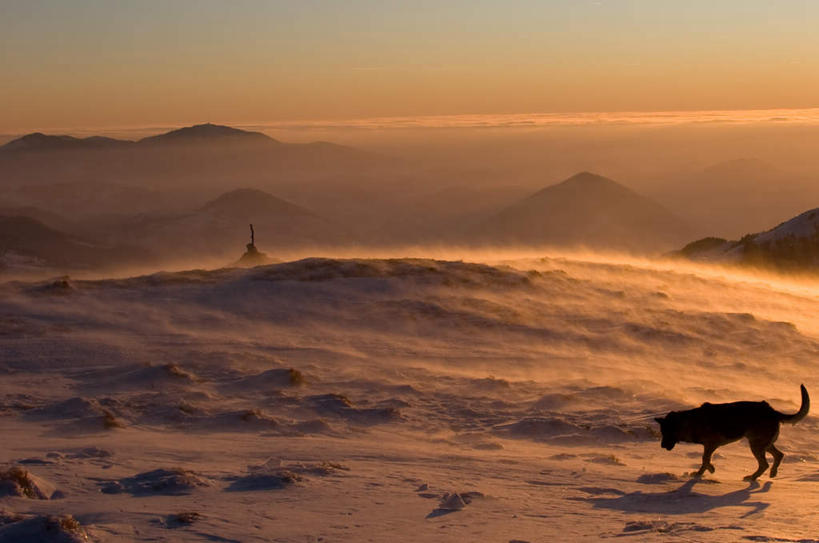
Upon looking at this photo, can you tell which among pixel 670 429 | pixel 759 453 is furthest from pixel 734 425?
pixel 670 429

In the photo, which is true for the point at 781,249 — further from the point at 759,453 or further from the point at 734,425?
the point at 734,425

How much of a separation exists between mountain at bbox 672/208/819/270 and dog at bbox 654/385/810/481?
4585 cm

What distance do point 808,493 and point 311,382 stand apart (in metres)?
9.61

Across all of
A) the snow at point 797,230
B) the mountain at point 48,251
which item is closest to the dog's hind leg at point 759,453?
the snow at point 797,230

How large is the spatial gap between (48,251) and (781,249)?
14152 centimetres

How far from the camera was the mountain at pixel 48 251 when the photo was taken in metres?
159

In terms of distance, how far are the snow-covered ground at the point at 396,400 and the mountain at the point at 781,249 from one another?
24.9m

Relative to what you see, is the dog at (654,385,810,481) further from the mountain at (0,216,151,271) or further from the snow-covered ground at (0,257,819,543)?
the mountain at (0,216,151,271)

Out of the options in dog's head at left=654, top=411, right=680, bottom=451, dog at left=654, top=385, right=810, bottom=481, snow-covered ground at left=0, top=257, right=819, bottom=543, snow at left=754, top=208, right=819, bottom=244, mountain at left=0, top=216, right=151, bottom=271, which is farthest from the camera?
mountain at left=0, top=216, right=151, bottom=271

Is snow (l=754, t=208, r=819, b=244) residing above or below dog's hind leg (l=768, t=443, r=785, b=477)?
above

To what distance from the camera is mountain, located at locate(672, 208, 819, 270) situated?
55.6 meters

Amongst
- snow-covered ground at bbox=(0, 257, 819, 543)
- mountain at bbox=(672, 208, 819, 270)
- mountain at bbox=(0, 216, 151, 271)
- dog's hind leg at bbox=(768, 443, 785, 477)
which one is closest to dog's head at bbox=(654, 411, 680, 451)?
snow-covered ground at bbox=(0, 257, 819, 543)

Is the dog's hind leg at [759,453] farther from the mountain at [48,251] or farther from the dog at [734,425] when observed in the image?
the mountain at [48,251]

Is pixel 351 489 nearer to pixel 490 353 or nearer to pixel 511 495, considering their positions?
pixel 511 495
